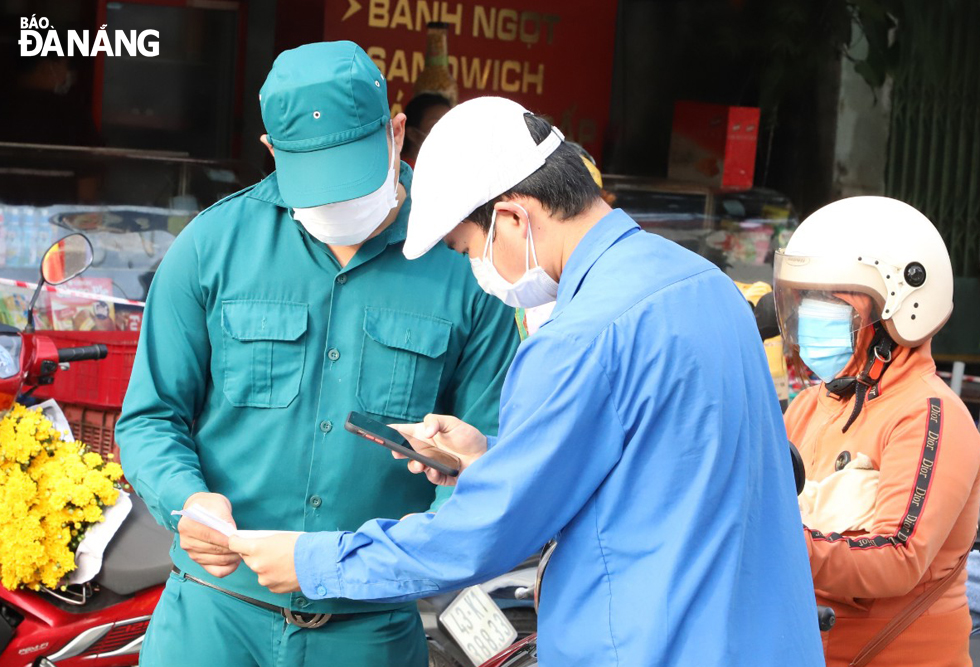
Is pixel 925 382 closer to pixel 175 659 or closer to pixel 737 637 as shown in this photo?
pixel 737 637

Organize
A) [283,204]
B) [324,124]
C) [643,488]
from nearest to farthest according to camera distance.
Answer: [643,488]
[324,124]
[283,204]

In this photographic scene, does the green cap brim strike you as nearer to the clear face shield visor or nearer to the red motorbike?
the clear face shield visor

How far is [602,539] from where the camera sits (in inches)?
65.0

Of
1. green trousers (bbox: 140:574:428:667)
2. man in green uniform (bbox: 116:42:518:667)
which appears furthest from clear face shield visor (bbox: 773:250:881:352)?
A: green trousers (bbox: 140:574:428:667)

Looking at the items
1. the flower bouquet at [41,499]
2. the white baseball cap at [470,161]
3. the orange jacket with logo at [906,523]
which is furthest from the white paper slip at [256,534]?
the flower bouquet at [41,499]

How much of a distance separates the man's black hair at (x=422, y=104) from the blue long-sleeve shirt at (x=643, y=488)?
374 cm

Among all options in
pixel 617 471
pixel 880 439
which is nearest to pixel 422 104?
pixel 880 439

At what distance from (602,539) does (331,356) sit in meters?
0.85

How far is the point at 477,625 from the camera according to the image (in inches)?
134

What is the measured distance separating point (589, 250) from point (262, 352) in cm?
80

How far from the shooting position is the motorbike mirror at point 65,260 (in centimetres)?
334

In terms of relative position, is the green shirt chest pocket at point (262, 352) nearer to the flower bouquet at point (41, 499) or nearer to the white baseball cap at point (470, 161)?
the white baseball cap at point (470, 161)

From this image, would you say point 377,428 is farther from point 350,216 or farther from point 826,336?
point 826,336

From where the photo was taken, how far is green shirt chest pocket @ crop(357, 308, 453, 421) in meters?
2.31
